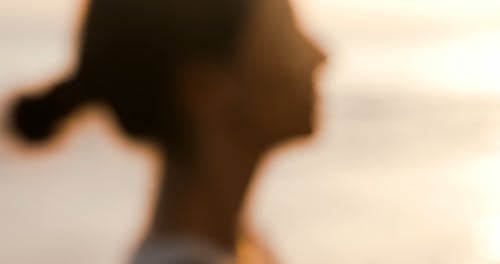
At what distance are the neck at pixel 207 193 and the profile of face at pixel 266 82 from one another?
0.03 meters

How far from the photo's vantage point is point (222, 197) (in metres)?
0.82

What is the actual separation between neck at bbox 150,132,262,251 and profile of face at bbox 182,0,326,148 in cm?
3

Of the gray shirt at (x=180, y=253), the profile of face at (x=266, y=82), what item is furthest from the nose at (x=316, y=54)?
the gray shirt at (x=180, y=253)

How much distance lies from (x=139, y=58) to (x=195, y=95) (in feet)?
0.23

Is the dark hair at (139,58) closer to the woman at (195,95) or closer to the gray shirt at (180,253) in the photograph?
the woman at (195,95)

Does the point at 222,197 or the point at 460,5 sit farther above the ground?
the point at 460,5

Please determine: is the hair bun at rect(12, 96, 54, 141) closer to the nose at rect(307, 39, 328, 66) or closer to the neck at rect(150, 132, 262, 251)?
the neck at rect(150, 132, 262, 251)

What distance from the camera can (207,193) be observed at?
0.82 metres

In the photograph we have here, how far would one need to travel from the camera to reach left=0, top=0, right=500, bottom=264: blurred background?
0.80 meters

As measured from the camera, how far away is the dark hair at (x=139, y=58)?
2.56 ft

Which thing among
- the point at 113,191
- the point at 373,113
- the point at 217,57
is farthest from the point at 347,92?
the point at 113,191

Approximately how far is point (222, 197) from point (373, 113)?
7.6 inches

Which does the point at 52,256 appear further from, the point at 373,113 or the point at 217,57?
the point at 373,113

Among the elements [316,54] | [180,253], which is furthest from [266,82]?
[180,253]
